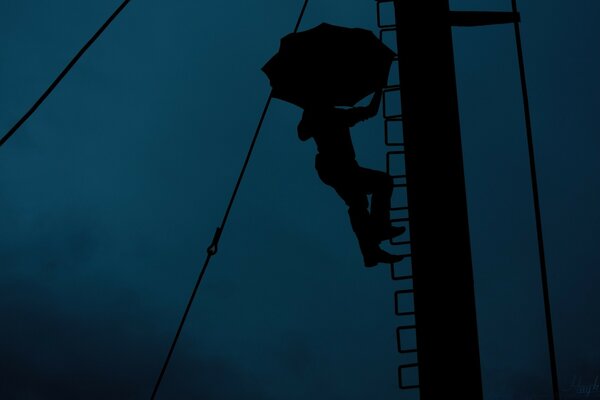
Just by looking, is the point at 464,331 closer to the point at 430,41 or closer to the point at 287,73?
the point at 430,41

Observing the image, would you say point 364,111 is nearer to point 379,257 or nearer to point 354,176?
point 354,176

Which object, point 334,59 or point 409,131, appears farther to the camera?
point 334,59

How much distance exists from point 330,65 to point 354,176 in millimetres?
904

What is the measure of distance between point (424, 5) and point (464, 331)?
206 cm

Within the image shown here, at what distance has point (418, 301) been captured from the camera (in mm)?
3295

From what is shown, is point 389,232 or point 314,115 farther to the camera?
point 314,115

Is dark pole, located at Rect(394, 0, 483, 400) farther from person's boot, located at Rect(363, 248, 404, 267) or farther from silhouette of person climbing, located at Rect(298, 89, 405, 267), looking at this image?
person's boot, located at Rect(363, 248, 404, 267)

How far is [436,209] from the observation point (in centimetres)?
333

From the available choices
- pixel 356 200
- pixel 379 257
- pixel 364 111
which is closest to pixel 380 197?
pixel 356 200

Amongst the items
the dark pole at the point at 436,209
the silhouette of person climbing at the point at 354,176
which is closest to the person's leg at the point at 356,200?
the silhouette of person climbing at the point at 354,176

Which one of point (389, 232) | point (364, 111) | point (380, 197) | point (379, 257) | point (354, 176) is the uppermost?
point (364, 111)

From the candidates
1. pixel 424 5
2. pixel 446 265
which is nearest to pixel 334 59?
pixel 424 5

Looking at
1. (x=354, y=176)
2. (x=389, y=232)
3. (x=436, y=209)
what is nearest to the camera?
(x=436, y=209)

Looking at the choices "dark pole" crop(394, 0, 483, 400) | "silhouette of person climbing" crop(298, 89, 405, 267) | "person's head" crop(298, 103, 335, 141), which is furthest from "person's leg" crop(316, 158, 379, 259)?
"dark pole" crop(394, 0, 483, 400)
